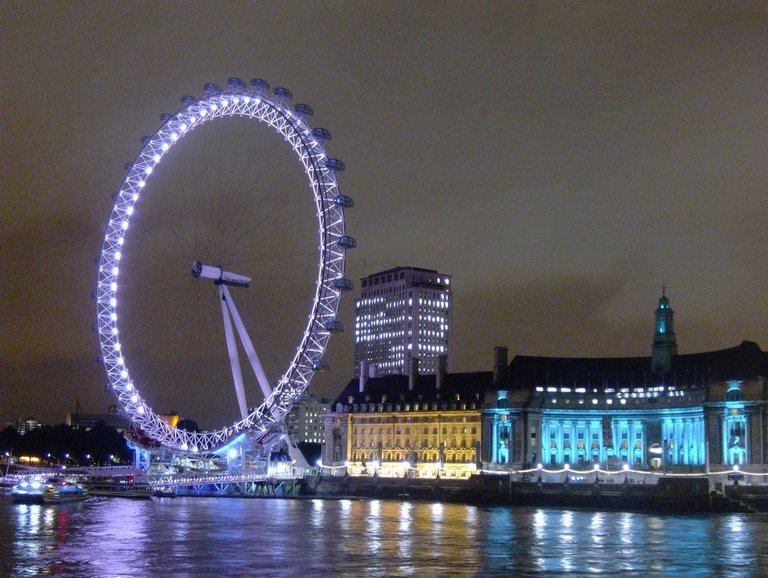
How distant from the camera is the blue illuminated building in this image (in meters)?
136

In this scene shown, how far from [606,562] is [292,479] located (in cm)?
7923

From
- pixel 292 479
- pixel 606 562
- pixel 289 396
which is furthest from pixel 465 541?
pixel 292 479

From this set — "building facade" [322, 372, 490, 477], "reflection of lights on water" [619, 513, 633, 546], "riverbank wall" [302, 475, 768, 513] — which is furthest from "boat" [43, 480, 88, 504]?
"building facade" [322, 372, 490, 477]

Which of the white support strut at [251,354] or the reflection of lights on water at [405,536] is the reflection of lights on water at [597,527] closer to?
the reflection of lights on water at [405,536]

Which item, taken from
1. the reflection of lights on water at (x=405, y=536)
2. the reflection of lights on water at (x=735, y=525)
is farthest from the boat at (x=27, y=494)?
the reflection of lights on water at (x=735, y=525)

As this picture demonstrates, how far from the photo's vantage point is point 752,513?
99500 mm

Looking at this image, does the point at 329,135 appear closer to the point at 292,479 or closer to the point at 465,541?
the point at 465,541

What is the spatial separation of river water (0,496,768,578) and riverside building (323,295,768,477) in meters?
37.2

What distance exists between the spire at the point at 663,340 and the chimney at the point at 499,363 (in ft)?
62.8

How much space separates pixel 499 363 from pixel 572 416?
12.3 m

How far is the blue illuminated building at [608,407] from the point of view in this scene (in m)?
136

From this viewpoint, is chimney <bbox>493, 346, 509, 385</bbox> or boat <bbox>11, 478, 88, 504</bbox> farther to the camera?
chimney <bbox>493, 346, 509, 385</bbox>

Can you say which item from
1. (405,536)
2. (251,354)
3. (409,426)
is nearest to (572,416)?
(409,426)

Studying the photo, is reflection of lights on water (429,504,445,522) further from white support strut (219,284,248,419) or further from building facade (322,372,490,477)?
building facade (322,372,490,477)
